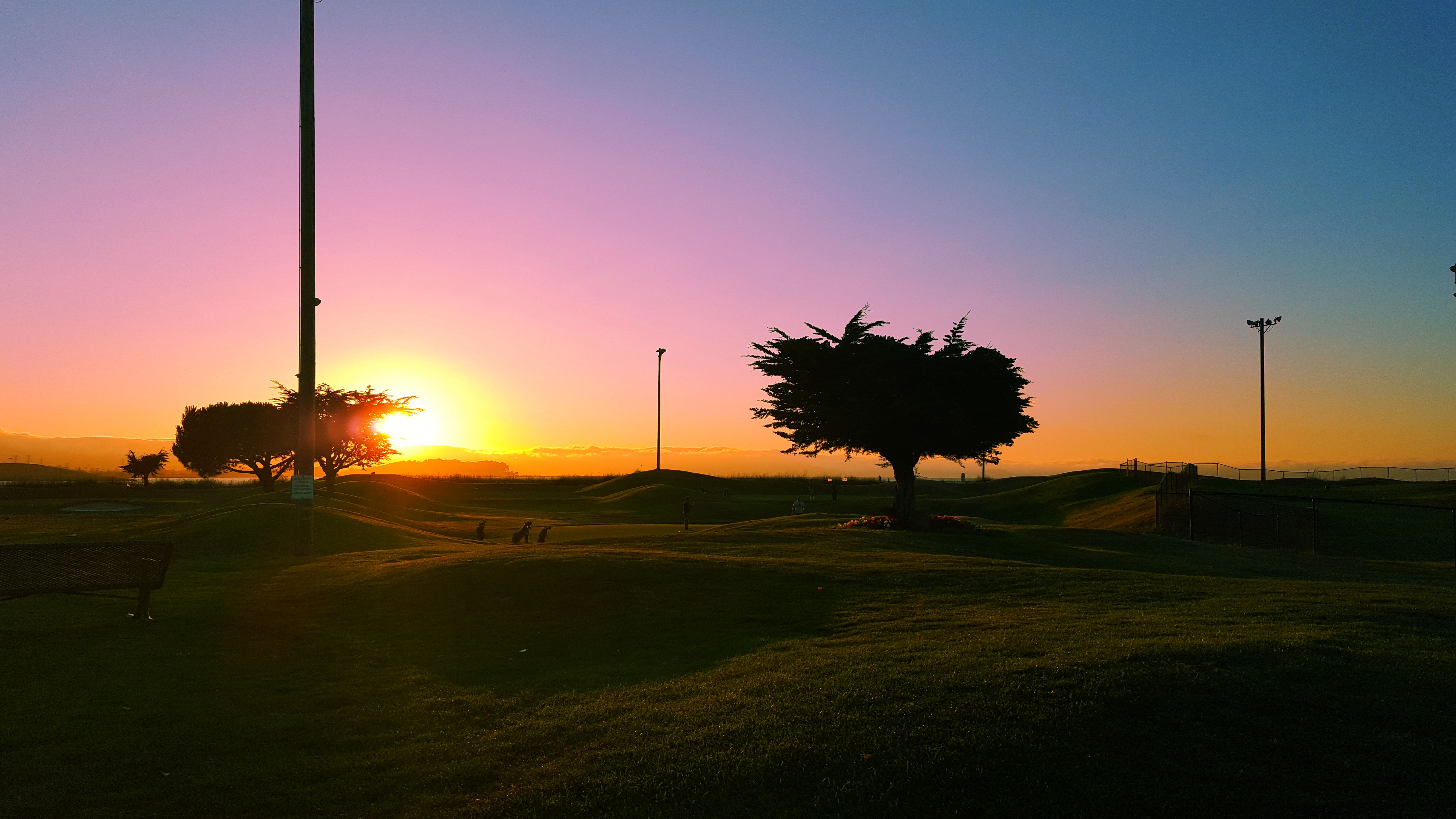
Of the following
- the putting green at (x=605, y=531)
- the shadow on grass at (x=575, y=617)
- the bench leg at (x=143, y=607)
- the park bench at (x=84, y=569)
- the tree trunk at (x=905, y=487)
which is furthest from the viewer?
the tree trunk at (x=905, y=487)

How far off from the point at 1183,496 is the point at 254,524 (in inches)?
1611

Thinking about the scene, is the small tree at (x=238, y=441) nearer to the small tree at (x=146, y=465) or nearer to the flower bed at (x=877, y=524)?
the small tree at (x=146, y=465)

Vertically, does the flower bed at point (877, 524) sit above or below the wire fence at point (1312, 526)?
above

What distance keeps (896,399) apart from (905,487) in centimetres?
386

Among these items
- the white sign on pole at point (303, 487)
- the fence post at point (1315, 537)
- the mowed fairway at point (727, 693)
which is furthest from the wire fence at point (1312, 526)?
the white sign on pole at point (303, 487)

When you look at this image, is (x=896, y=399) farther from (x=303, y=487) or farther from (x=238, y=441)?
(x=238, y=441)

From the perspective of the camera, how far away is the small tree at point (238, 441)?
6781 cm

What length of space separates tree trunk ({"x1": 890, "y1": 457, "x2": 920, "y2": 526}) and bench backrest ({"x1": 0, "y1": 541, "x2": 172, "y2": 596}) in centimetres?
2573

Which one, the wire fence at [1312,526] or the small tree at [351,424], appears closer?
the wire fence at [1312,526]

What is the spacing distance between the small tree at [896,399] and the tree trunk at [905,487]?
44 millimetres

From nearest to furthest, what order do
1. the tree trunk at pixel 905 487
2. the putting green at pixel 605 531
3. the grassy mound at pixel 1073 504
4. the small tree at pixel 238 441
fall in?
the putting green at pixel 605 531, the tree trunk at pixel 905 487, the grassy mound at pixel 1073 504, the small tree at pixel 238 441

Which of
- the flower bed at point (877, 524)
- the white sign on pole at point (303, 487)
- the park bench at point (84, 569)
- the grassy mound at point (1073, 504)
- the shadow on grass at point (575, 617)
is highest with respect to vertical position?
the white sign on pole at point (303, 487)

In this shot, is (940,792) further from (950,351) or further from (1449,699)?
(950,351)

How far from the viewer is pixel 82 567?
1234cm
